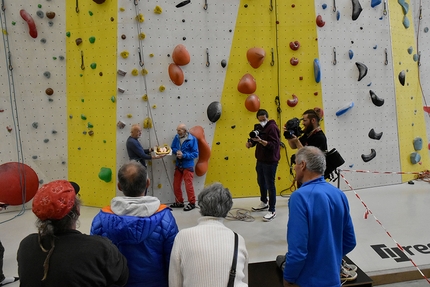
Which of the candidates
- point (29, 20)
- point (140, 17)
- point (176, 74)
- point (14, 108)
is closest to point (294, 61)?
point (176, 74)

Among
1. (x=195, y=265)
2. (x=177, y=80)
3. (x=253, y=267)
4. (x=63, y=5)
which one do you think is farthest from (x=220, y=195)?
(x=63, y=5)

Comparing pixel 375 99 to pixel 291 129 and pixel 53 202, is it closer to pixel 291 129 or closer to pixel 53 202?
pixel 291 129

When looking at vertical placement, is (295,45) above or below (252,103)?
above

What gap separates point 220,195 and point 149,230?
0.39 metres

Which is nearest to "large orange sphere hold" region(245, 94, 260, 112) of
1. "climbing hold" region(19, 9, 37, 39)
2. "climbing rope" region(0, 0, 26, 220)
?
"climbing hold" region(19, 9, 37, 39)

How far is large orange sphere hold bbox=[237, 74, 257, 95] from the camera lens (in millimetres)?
4617

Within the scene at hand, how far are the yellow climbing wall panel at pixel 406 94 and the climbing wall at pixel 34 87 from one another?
5.14m

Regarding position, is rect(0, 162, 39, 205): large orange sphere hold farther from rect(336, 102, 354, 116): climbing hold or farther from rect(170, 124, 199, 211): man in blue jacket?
rect(336, 102, 354, 116): climbing hold

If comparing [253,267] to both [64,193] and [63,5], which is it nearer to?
[64,193]

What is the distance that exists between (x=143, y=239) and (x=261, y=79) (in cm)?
366

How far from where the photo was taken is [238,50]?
4.69m

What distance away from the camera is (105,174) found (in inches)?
176

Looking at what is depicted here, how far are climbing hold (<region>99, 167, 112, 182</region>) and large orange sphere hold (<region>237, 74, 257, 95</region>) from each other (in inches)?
86.9

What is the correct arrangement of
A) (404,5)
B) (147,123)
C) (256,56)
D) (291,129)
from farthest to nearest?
(404,5), (256,56), (147,123), (291,129)
